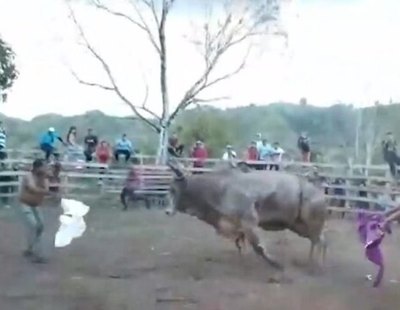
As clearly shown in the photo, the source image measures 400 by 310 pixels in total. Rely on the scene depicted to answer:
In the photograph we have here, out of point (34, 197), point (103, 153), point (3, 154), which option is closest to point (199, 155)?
point (103, 153)

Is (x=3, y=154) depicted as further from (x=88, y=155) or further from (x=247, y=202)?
(x=247, y=202)

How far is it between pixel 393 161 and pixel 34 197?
988 centimetres

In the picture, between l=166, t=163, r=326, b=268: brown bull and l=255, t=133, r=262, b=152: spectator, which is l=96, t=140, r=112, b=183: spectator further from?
l=166, t=163, r=326, b=268: brown bull

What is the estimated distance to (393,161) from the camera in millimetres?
21875

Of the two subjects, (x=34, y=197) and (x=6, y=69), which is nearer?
(x=34, y=197)

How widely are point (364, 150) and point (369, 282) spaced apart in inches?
1047

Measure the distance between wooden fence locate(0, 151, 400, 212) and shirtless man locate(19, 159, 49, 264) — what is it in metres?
7.65

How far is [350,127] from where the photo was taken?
4903 cm

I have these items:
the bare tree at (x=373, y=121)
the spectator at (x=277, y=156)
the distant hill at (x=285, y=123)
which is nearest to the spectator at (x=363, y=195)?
the spectator at (x=277, y=156)

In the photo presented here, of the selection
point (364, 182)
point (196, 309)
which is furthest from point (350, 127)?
point (196, 309)

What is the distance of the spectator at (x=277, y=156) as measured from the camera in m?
24.5

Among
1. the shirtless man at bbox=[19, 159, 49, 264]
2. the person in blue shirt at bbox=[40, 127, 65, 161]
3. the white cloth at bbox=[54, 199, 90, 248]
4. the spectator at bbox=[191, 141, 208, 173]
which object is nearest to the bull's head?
the white cloth at bbox=[54, 199, 90, 248]

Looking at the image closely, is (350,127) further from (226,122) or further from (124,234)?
(124,234)

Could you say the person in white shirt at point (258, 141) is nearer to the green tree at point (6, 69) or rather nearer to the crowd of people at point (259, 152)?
the crowd of people at point (259, 152)
